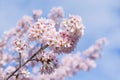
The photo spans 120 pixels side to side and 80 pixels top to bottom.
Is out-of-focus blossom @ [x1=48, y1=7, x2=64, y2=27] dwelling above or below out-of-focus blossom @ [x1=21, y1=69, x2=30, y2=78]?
above

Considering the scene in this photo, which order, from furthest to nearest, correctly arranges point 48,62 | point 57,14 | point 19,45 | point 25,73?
point 57,14
point 25,73
point 19,45
point 48,62

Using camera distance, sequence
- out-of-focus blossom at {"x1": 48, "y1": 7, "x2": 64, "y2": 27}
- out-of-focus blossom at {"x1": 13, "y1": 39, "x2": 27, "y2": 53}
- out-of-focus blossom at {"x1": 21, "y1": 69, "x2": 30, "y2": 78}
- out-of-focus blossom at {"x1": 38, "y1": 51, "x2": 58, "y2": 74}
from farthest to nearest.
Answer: out-of-focus blossom at {"x1": 48, "y1": 7, "x2": 64, "y2": 27} → out-of-focus blossom at {"x1": 21, "y1": 69, "x2": 30, "y2": 78} → out-of-focus blossom at {"x1": 13, "y1": 39, "x2": 27, "y2": 53} → out-of-focus blossom at {"x1": 38, "y1": 51, "x2": 58, "y2": 74}

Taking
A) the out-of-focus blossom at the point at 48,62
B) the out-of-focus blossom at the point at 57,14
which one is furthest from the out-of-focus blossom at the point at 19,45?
the out-of-focus blossom at the point at 57,14

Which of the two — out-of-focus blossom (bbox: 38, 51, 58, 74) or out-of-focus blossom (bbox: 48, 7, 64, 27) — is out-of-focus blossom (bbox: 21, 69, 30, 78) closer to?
out-of-focus blossom (bbox: 38, 51, 58, 74)

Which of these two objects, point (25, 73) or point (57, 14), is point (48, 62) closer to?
point (25, 73)

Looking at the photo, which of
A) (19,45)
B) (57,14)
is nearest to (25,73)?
(19,45)

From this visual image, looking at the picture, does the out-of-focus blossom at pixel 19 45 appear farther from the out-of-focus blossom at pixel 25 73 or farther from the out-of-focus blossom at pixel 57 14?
Answer: the out-of-focus blossom at pixel 57 14

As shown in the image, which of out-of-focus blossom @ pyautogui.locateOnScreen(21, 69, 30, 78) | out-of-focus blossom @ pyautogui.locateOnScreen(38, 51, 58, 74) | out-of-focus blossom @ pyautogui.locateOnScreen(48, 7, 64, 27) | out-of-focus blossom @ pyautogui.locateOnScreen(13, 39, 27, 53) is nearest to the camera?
out-of-focus blossom @ pyautogui.locateOnScreen(38, 51, 58, 74)

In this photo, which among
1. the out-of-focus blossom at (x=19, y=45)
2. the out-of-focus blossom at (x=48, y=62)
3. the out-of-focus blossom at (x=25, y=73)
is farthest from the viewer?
the out-of-focus blossom at (x=25, y=73)

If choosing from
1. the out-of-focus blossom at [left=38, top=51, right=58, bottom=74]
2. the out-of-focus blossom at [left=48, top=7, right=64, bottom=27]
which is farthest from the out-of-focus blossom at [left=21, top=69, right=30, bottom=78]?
the out-of-focus blossom at [left=48, top=7, right=64, bottom=27]

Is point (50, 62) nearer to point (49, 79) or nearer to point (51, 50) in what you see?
point (51, 50)

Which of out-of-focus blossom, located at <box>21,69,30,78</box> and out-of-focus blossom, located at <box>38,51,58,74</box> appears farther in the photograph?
out-of-focus blossom, located at <box>21,69,30,78</box>

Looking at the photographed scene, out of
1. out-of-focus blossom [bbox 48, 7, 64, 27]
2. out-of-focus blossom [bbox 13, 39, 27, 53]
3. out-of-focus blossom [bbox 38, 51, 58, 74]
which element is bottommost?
out-of-focus blossom [bbox 38, 51, 58, 74]
